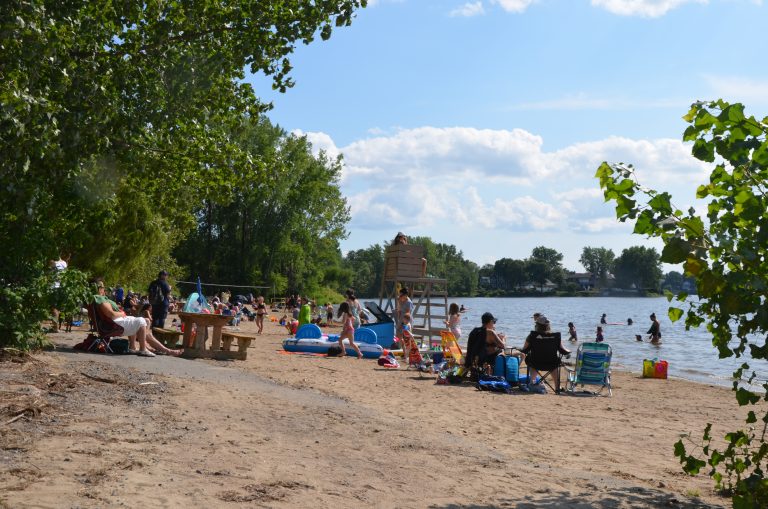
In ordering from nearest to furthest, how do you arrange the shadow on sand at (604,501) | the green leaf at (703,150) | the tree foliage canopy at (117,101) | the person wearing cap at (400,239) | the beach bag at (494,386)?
the green leaf at (703,150), the shadow on sand at (604,501), the tree foliage canopy at (117,101), the beach bag at (494,386), the person wearing cap at (400,239)

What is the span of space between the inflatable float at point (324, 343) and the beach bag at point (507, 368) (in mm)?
5115

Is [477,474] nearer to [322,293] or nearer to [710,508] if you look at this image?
[710,508]

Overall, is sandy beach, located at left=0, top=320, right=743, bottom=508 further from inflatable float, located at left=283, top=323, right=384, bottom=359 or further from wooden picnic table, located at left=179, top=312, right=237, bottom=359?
inflatable float, located at left=283, top=323, right=384, bottom=359

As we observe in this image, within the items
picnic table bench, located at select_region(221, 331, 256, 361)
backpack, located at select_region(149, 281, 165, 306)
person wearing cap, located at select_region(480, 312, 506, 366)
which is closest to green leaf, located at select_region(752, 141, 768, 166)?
person wearing cap, located at select_region(480, 312, 506, 366)

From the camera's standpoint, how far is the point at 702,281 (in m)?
4.91

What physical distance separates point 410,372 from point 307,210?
4580 cm

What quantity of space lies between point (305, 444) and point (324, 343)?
11.6m

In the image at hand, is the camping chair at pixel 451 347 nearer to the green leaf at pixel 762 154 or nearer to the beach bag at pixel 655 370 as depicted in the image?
the beach bag at pixel 655 370

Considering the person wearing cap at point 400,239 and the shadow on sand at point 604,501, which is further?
the person wearing cap at point 400,239

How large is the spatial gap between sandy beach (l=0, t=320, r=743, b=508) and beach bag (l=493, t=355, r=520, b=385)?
131cm

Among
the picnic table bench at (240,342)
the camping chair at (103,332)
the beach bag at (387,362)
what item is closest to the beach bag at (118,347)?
the camping chair at (103,332)

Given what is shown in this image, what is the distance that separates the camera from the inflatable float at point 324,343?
18031 mm

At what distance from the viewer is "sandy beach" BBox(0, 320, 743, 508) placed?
5332 millimetres

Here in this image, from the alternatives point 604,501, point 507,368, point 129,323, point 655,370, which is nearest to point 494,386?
point 507,368
